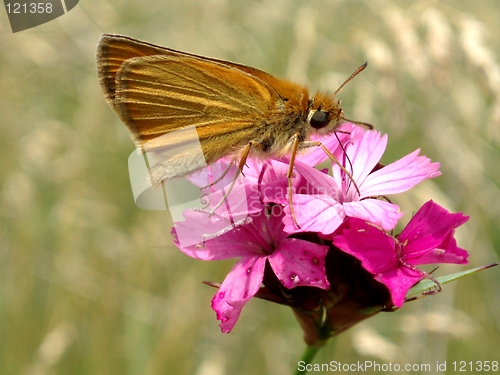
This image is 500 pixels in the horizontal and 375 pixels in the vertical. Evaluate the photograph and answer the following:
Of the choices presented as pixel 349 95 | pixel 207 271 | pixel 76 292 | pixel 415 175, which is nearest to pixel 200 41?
pixel 349 95

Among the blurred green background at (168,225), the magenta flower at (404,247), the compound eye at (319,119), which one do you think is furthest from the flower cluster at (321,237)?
the blurred green background at (168,225)

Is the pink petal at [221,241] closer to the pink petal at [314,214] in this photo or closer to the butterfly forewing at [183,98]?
the pink petal at [314,214]

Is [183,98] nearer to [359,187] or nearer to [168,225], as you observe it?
[359,187]

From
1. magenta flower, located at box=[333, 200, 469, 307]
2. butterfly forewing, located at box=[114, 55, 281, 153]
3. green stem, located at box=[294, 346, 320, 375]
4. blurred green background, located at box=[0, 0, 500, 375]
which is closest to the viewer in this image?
magenta flower, located at box=[333, 200, 469, 307]

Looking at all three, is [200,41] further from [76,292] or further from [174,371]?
[174,371]

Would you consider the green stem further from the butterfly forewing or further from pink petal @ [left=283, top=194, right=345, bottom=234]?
the butterfly forewing

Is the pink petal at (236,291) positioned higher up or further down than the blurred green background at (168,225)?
higher up

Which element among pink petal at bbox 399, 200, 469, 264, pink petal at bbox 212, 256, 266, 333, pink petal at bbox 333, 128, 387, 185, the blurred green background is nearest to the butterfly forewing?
pink petal at bbox 333, 128, 387, 185
